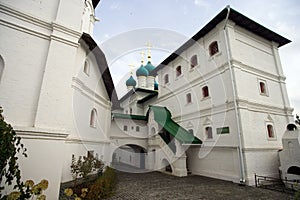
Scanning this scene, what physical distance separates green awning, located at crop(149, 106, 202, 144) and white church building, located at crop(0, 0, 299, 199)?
0.37 ft

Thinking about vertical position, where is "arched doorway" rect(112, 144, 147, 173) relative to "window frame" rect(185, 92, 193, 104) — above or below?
below

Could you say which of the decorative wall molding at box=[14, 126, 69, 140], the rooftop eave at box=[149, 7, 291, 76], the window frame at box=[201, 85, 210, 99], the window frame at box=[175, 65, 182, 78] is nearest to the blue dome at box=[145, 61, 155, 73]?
the window frame at box=[175, 65, 182, 78]

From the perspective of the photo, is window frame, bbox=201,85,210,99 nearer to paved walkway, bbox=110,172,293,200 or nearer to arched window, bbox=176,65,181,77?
arched window, bbox=176,65,181,77

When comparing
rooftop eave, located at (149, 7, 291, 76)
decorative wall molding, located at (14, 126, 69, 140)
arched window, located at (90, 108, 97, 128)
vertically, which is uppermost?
rooftop eave, located at (149, 7, 291, 76)

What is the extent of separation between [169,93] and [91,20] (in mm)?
9847

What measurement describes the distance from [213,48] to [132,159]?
1579 centimetres

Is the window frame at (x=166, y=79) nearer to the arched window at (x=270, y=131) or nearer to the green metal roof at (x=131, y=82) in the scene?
the arched window at (x=270, y=131)

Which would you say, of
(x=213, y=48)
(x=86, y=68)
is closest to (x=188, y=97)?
(x=213, y=48)

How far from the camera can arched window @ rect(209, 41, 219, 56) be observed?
1296 cm

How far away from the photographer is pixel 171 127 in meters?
14.7

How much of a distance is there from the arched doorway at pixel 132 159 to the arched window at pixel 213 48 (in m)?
11.7

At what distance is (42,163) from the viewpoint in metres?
4.65

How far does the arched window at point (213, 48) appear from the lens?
13.0 metres

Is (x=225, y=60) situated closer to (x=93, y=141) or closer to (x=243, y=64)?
(x=243, y=64)
